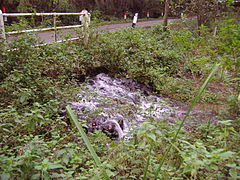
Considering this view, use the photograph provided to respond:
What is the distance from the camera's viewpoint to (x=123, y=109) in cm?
512

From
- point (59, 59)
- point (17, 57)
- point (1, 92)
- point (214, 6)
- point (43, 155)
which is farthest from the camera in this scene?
point (214, 6)

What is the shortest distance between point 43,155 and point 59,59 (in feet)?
15.6

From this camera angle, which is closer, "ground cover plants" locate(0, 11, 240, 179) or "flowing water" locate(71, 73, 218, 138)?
"ground cover plants" locate(0, 11, 240, 179)

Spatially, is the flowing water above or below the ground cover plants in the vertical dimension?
below

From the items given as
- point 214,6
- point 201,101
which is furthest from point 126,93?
point 214,6

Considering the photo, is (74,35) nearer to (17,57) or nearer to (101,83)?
(101,83)

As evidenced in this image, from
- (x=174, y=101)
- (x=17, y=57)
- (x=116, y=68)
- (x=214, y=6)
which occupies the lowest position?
(x=174, y=101)

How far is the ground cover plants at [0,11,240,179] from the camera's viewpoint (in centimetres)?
202

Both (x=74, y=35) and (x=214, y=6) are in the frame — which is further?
(x=214, y=6)

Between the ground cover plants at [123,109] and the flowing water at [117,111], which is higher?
the ground cover plants at [123,109]

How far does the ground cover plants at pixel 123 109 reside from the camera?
2.02 metres

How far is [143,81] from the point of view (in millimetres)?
7457

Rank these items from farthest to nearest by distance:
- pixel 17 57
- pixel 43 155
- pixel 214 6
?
pixel 214 6, pixel 17 57, pixel 43 155

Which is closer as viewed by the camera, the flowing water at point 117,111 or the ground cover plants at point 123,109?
the ground cover plants at point 123,109
